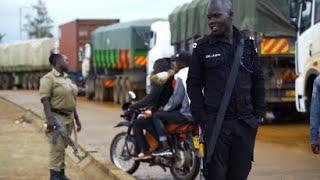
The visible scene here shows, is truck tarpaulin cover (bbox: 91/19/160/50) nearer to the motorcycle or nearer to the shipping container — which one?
the shipping container

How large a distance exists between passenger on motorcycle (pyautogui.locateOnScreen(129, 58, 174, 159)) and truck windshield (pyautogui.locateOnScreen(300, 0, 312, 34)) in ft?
14.7

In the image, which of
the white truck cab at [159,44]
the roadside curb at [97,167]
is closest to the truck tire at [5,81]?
the white truck cab at [159,44]

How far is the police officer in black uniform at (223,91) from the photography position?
471 cm

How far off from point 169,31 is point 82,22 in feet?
40.5

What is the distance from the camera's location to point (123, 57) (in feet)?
87.6

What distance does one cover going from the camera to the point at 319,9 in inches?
474

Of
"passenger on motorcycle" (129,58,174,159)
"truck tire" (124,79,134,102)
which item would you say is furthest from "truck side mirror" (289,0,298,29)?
"truck tire" (124,79,134,102)

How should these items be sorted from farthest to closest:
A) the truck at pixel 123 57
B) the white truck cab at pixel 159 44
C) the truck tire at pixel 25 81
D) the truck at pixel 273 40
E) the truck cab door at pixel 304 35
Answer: the truck tire at pixel 25 81
the truck at pixel 123 57
the white truck cab at pixel 159 44
the truck at pixel 273 40
the truck cab door at pixel 304 35

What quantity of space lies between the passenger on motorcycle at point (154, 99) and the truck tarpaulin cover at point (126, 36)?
641 inches

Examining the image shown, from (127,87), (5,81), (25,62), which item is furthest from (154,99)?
(5,81)

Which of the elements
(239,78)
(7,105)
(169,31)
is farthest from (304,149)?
(7,105)

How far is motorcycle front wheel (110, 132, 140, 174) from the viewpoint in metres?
9.29

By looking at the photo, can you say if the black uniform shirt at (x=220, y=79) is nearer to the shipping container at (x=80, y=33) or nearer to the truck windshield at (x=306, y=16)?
the truck windshield at (x=306, y=16)

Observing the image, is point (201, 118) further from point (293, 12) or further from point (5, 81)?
point (5, 81)
